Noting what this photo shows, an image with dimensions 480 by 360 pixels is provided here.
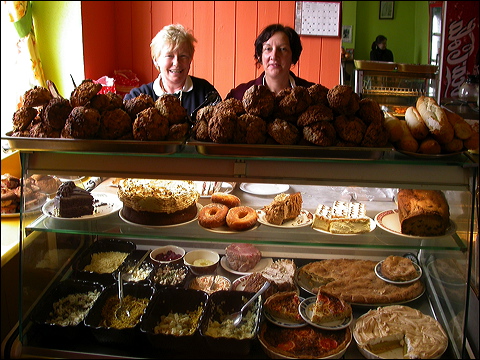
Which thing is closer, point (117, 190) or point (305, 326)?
point (305, 326)

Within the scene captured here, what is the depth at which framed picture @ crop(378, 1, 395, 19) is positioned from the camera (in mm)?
5484

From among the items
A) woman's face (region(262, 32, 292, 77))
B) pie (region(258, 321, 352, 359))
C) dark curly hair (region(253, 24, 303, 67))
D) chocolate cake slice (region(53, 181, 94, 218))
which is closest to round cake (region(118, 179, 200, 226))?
chocolate cake slice (region(53, 181, 94, 218))

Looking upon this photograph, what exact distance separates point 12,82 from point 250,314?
334 cm

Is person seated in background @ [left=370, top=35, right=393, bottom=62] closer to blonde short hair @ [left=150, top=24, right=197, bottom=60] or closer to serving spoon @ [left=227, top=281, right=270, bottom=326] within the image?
blonde short hair @ [left=150, top=24, right=197, bottom=60]

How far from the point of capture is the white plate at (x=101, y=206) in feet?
6.66

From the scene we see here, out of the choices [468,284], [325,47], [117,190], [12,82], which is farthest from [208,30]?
[468,284]

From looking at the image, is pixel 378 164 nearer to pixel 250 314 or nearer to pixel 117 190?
pixel 250 314

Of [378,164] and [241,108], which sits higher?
[241,108]

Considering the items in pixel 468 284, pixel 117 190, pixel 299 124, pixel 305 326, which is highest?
pixel 299 124

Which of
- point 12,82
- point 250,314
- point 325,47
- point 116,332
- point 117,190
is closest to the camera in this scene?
point 116,332

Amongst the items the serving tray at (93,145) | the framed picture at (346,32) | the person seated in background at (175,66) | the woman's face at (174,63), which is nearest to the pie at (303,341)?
the serving tray at (93,145)

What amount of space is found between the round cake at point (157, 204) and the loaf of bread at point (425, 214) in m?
0.94

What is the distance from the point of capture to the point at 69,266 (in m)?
2.40

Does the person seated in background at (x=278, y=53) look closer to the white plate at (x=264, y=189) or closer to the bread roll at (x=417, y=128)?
the white plate at (x=264, y=189)
